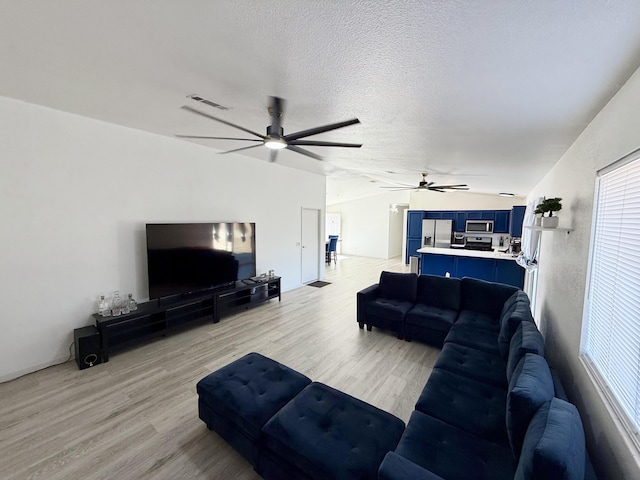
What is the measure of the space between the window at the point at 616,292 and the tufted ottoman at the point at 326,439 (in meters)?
1.17

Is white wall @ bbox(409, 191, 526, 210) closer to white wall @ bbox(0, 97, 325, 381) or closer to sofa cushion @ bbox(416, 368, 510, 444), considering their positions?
white wall @ bbox(0, 97, 325, 381)

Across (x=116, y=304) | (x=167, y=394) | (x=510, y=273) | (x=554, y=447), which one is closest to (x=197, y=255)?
(x=116, y=304)

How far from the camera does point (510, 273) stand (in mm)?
5480

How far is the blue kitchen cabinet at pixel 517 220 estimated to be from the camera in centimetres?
759

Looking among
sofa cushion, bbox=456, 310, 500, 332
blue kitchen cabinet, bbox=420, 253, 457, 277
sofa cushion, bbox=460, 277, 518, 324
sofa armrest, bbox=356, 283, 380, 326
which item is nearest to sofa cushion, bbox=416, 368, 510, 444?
sofa cushion, bbox=456, 310, 500, 332

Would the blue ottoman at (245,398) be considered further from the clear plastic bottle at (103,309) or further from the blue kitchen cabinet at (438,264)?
the blue kitchen cabinet at (438,264)

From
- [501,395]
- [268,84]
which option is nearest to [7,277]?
[268,84]

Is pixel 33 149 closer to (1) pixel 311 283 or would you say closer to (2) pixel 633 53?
(2) pixel 633 53

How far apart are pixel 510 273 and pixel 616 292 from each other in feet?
14.9

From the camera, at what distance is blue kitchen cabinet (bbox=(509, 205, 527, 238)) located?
7.59 meters

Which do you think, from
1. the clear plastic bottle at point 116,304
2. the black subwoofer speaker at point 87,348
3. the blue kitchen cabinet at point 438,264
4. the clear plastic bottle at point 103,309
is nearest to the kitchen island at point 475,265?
the blue kitchen cabinet at point 438,264

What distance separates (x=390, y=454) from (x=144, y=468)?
169 centimetres

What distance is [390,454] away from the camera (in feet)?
4.24

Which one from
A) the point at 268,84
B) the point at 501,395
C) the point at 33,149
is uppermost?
the point at 268,84
